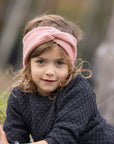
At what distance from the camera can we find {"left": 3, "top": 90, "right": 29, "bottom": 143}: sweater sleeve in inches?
86.2

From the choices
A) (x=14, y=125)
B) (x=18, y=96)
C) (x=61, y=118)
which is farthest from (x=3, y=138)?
(x=61, y=118)

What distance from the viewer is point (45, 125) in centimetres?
208

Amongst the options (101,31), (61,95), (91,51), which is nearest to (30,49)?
(61,95)

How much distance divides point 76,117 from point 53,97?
0.26 m

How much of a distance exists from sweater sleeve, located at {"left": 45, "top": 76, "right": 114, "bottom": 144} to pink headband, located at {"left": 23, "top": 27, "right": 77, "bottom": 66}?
231 millimetres

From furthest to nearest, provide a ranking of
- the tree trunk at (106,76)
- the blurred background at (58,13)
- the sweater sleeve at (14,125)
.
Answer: the blurred background at (58,13) → the tree trunk at (106,76) → the sweater sleeve at (14,125)

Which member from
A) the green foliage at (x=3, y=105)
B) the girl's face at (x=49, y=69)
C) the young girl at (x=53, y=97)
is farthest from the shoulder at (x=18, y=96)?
the green foliage at (x=3, y=105)

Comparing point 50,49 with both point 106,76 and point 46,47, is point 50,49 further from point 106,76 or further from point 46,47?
point 106,76

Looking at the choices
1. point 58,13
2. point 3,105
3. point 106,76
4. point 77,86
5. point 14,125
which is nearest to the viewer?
point 77,86

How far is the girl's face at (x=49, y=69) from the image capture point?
197 cm

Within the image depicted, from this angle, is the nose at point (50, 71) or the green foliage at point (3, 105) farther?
the green foliage at point (3, 105)

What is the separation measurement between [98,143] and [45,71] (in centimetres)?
61

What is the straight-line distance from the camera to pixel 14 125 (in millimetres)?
2215

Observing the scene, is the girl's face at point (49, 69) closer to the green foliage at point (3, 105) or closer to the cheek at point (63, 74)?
the cheek at point (63, 74)
